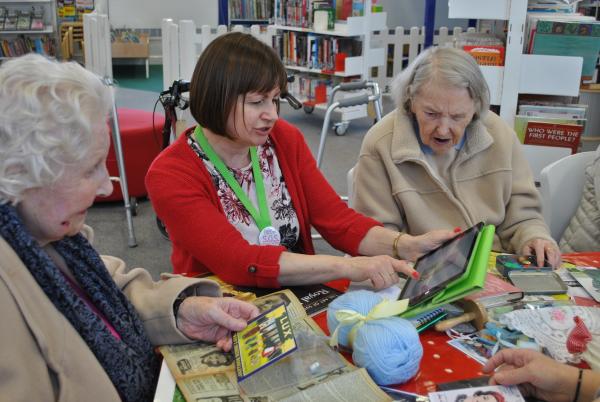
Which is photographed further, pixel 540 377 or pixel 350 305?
pixel 350 305

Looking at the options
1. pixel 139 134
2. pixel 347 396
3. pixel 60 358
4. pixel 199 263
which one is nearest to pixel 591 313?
pixel 347 396

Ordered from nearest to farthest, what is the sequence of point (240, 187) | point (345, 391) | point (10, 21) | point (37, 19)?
point (345, 391)
point (240, 187)
point (10, 21)
point (37, 19)

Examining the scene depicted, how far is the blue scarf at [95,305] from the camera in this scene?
111 cm

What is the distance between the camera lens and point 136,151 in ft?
14.8

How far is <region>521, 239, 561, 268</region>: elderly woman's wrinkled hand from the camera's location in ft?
6.24

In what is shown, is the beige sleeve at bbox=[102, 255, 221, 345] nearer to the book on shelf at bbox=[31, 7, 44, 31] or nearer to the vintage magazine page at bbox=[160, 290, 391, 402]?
the vintage magazine page at bbox=[160, 290, 391, 402]

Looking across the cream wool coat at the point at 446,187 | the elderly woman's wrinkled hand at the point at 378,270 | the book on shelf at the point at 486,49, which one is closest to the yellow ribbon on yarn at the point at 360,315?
the elderly woman's wrinkled hand at the point at 378,270

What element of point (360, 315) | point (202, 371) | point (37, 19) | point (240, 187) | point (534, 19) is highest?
point (534, 19)

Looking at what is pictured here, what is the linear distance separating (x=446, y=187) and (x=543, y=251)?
1.27ft

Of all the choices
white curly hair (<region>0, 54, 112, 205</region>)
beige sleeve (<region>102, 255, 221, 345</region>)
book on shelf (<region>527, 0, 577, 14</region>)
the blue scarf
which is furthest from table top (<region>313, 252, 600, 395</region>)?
book on shelf (<region>527, 0, 577, 14</region>)

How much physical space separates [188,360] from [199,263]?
0.57 meters

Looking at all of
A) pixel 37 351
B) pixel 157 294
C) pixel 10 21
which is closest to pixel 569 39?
pixel 157 294

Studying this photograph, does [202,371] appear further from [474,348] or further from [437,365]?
[474,348]

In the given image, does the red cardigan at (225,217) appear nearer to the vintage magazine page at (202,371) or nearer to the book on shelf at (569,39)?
the vintage magazine page at (202,371)
